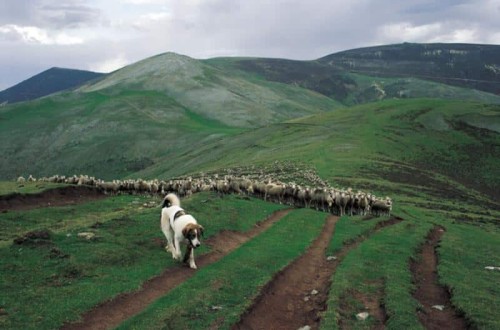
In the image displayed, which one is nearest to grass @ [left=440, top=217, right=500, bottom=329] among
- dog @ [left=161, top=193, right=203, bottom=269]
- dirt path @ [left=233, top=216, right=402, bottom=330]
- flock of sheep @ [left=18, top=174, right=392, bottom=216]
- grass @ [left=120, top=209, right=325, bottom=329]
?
dirt path @ [left=233, top=216, right=402, bottom=330]

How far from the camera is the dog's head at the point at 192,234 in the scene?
18.7 m

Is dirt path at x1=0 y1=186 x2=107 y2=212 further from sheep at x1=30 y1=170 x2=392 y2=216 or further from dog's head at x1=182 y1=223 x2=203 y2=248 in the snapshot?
dog's head at x1=182 y1=223 x2=203 y2=248

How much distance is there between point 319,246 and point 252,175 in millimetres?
31215

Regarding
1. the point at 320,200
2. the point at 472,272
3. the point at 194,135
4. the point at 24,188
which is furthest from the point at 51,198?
the point at 194,135

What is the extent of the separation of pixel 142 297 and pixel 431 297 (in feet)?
34.4

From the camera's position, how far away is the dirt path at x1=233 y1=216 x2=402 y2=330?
15.8m

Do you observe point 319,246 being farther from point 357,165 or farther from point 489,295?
point 357,165

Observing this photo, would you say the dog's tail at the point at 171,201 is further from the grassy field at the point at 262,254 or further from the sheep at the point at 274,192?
the sheep at the point at 274,192

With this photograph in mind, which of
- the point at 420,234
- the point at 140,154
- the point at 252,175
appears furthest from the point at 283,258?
the point at 140,154

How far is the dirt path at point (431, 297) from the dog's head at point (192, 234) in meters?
8.12

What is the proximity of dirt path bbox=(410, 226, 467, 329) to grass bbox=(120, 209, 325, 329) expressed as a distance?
555cm

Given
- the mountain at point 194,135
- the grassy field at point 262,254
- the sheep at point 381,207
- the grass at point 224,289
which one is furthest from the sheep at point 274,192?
the mountain at point 194,135

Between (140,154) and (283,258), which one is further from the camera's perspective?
(140,154)

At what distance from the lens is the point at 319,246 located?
89.0ft
